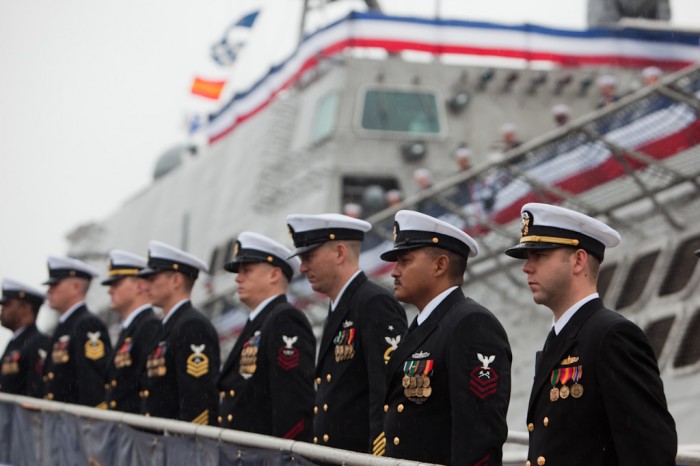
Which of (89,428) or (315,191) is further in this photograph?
(315,191)

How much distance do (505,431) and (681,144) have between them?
7312 mm

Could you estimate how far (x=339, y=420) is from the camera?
5.27m

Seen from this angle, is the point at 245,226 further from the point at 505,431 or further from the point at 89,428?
the point at 505,431

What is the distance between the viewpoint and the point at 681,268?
35.4 ft

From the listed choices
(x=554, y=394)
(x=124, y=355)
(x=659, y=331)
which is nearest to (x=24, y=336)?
(x=124, y=355)

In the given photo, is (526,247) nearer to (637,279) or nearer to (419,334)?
(419,334)

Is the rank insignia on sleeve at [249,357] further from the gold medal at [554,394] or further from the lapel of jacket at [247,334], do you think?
the gold medal at [554,394]

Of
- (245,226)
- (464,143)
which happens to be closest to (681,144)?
(464,143)

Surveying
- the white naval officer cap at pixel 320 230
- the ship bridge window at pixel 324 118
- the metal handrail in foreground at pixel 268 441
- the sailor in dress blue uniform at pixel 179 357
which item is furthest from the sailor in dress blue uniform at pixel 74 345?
the ship bridge window at pixel 324 118

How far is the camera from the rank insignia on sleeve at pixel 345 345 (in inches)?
209

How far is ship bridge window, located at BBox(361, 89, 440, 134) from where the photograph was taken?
15945mm

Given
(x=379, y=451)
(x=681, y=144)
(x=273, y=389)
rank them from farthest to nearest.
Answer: (x=681, y=144)
(x=273, y=389)
(x=379, y=451)

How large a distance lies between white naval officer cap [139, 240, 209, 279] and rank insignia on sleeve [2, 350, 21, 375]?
2.72m

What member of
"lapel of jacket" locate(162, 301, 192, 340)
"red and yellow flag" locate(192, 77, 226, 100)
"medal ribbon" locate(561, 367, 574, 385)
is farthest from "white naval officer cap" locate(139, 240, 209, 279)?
"red and yellow flag" locate(192, 77, 226, 100)
